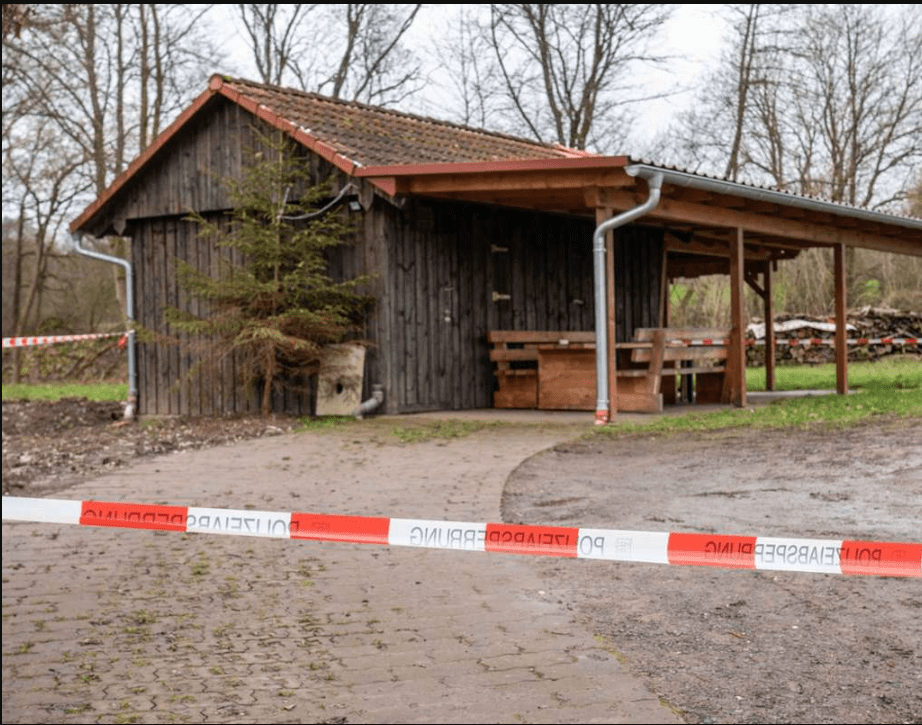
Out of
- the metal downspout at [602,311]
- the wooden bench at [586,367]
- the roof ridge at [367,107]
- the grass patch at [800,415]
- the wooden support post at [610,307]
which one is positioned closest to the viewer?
the grass patch at [800,415]

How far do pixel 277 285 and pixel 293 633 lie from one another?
9492 mm

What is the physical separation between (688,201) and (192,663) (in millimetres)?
11187

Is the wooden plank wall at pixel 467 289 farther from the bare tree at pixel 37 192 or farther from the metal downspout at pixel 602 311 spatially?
the bare tree at pixel 37 192

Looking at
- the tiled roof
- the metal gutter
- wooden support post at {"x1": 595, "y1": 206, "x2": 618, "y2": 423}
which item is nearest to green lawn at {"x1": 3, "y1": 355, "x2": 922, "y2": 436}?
wooden support post at {"x1": 595, "y1": 206, "x2": 618, "y2": 423}

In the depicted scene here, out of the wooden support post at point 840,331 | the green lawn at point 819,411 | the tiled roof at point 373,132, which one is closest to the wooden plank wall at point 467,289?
the tiled roof at point 373,132

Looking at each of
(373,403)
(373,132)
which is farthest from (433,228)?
(373,403)

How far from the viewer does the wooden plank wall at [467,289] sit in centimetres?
1484

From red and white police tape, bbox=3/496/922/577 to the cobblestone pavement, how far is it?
0.43 m

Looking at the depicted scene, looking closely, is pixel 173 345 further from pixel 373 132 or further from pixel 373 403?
pixel 373 132

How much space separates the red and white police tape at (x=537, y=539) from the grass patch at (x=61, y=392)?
1566 centimetres

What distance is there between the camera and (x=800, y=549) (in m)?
3.92

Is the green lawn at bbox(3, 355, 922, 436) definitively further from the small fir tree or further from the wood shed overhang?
the wood shed overhang

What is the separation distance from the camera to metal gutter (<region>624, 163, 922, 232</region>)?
39.8 feet

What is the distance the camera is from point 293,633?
4.78 metres
